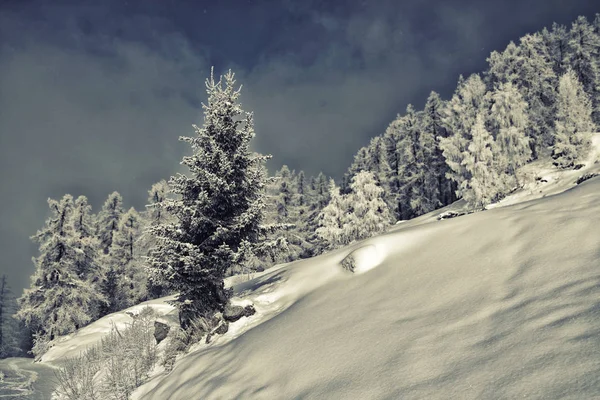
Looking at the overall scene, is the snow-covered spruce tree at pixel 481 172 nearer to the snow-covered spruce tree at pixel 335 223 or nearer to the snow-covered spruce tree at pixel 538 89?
the snow-covered spruce tree at pixel 538 89

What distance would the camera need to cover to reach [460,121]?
111ft

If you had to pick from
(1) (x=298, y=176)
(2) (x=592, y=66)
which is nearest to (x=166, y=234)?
(1) (x=298, y=176)

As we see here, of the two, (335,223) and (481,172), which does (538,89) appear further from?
(335,223)

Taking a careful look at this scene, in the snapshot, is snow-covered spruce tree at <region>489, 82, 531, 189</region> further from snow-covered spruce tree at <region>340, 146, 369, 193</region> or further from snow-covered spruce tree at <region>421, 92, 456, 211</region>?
snow-covered spruce tree at <region>340, 146, 369, 193</region>

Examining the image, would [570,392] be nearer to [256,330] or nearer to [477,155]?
Result: [256,330]

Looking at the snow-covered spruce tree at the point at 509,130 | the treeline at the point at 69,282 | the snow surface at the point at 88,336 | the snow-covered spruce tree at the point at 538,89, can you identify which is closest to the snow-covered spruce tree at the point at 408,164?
the snow-covered spruce tree at the point at 509,130

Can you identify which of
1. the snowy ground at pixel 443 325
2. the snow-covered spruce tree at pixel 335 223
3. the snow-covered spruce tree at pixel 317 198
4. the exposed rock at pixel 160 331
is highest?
the snow-covered spruce tree at pixel 317 198

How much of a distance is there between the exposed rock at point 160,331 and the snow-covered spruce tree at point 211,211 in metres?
0.66

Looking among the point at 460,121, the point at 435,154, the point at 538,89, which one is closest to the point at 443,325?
the point at 460,121

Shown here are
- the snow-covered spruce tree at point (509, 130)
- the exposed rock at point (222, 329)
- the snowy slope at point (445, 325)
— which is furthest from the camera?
the snow-covered spruce tree at point (509, 130)

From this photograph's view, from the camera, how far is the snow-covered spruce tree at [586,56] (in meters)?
37.9

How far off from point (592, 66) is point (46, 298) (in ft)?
192

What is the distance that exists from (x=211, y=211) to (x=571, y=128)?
2768 cm

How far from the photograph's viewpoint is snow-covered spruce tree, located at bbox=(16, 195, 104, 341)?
2731cm
